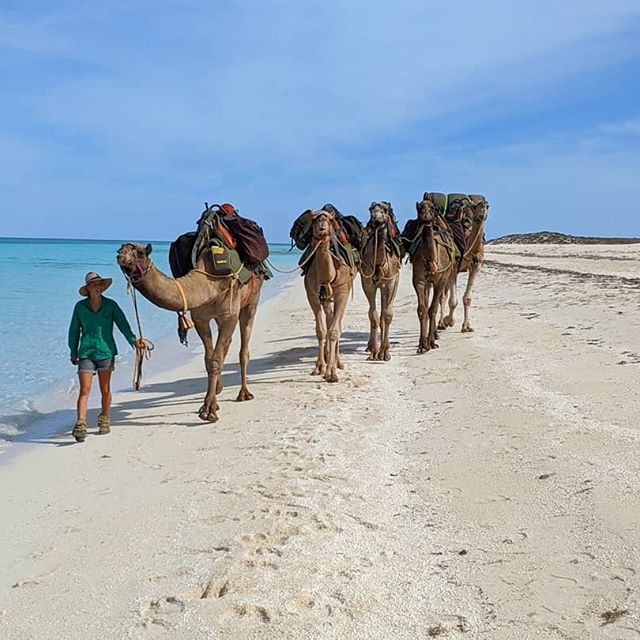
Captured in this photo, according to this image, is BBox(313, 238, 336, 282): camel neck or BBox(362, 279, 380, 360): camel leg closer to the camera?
BBox(313, 238, 336, 282): camel neck

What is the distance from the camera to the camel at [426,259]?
12.3 metres

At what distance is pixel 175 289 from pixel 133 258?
Answer: 2.55 feet

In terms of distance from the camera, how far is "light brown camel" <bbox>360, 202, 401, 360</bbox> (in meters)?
11.6

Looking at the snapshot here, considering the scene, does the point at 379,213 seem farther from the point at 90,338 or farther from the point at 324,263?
the point at 90,338

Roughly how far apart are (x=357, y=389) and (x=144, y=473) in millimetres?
3817

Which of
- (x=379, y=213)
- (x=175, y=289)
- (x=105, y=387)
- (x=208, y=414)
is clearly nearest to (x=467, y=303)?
(x=379, y=213)

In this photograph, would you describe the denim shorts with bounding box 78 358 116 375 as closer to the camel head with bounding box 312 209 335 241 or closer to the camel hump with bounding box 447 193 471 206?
the camel head with bounding box 312 209 335 241

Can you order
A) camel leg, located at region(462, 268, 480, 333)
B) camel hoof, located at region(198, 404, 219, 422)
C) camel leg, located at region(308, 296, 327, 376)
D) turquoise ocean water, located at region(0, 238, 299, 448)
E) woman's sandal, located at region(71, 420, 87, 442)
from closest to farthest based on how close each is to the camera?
woman's sandal, located at region(71, 420, 87, 442) → camel hoof, located at region(198, 404, 219, 422) → turquoise ocean water, located at region(0, 238, 299, 448) → camel leg, located at region(308, 296, 327, 376) → camel leg, located at region(462, 268, 480, 333)

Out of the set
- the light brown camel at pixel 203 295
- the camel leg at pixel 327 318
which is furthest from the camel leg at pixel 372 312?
the light brown camel at pixel 203 295

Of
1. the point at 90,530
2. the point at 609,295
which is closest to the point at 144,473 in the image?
the point at 90,530

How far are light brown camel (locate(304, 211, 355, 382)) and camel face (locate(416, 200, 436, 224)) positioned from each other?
1.91 m

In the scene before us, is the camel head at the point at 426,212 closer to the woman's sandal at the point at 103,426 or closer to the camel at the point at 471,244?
the camel at the point at 471,244

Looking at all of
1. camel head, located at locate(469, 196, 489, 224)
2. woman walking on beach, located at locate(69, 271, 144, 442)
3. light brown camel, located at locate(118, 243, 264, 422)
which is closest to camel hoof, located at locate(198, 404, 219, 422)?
light brown camel, located at locate(118, 243, 264, 422)

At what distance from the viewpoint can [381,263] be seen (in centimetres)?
1168
